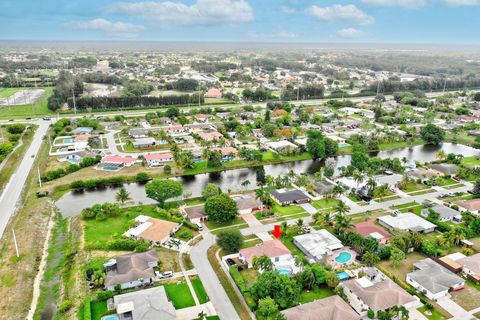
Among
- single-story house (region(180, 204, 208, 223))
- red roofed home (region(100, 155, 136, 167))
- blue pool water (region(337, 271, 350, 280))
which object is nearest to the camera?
blue pool water (region(337, 271, 350, 280))

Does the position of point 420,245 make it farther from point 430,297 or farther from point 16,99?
point 16,99

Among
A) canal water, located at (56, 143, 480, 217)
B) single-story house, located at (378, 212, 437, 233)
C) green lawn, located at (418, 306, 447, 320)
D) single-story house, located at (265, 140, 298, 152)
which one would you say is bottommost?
green lawn, located at (418, 306, 447, 320)

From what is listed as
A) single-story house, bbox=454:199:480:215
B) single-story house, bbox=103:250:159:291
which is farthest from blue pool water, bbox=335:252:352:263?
single-story house, bbox=454:199:480:215

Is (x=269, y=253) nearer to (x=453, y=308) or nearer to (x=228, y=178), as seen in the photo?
(x=453, y=308)

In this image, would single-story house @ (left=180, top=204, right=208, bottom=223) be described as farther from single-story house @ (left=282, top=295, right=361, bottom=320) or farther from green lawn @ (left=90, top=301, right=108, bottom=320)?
single-story house @ (left=282, top=295, right=361, bottom=320)

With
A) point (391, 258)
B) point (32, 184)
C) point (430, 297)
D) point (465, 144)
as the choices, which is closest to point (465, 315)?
point (430, 297)

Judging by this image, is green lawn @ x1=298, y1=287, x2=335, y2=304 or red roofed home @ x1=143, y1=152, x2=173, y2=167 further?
red roofed home @ x1=143, y1=152, x2=173, y2=167

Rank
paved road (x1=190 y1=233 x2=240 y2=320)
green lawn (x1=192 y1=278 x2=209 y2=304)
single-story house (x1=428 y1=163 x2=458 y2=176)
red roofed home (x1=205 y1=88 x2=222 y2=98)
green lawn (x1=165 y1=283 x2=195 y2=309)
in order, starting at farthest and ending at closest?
1. red roofed home (x1=205 y1=88 x2=222 y2=98)
2. single-story house (x1=428 y1=163 x2=458 y2=176)
3. green lawn (x1=192 y1=278 x2=209 y2=304)
4. green lawn (x1=165 y1=283 x2=195 y2=309)
5. paved road (x1=190 y1=233 x2=240 y2=320)
